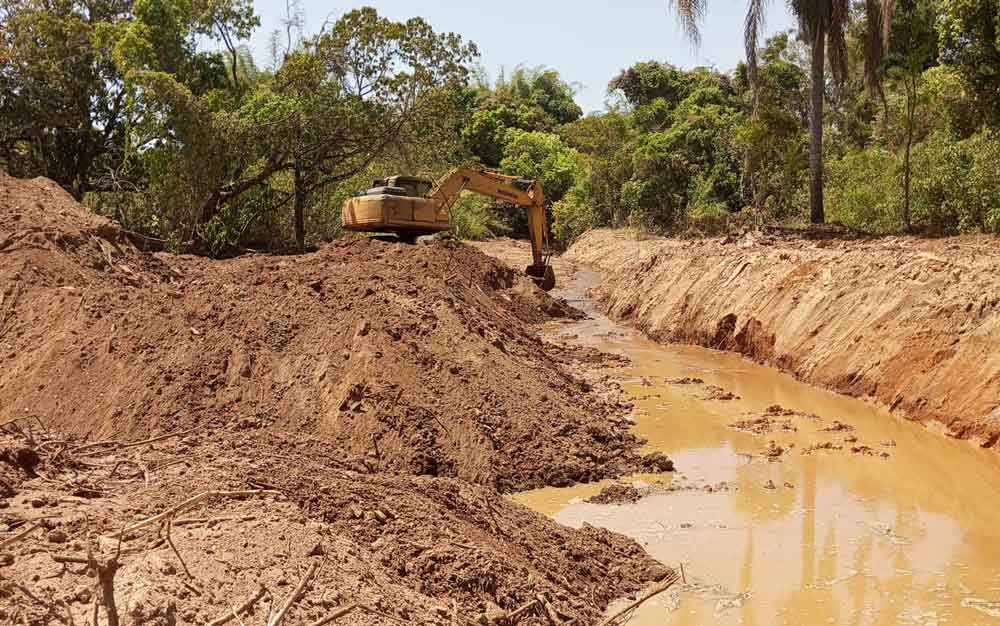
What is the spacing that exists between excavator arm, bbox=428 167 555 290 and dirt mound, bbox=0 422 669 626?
13494 millimetres

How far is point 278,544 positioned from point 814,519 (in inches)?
186

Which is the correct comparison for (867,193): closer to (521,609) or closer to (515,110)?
(521,609)

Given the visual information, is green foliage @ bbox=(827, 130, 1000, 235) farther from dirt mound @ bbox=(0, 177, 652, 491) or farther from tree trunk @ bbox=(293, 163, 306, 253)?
tree trunk @ bbox=(293, 163, 306, 253)

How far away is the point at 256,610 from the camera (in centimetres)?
394

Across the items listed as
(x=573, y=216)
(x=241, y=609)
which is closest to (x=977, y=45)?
(x=241, y=609)

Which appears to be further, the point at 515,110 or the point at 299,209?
the point at 515,110

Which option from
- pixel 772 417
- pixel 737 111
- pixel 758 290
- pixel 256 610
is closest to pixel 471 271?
pixel 758 290

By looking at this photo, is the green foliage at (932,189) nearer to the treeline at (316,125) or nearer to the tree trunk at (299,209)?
the treeline at (316,125)

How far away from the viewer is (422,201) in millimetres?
18984

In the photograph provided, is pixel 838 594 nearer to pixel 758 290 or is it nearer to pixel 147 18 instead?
pixel 758 290

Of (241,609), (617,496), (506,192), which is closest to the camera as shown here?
(241,609)

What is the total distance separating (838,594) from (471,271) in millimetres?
13998

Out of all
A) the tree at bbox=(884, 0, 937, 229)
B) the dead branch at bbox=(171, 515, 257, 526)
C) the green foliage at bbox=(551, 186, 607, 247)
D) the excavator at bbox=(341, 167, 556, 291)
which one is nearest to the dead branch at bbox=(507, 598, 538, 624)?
the dead branch at bbox=(171, 515, 257, 526)

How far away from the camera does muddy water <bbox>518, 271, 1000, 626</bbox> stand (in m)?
5.98
